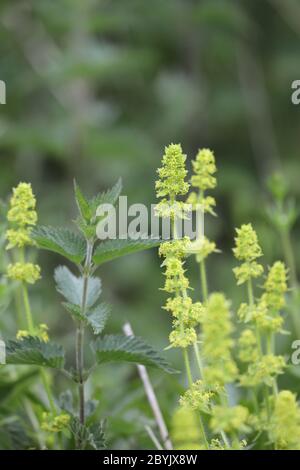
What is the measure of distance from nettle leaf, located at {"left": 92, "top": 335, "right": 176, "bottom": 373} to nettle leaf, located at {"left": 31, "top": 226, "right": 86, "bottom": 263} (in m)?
0.08

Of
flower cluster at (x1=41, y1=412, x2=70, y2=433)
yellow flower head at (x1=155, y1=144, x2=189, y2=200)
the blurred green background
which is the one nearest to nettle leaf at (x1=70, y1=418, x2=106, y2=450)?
flower cluster at (x1=41, y1=412, x2=70, y2=433)

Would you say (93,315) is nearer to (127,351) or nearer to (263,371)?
(127,351)

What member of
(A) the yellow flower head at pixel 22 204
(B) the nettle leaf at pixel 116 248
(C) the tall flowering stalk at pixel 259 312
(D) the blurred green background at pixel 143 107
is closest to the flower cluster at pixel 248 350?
(C) the tall flowering stalk at pixel 259 312

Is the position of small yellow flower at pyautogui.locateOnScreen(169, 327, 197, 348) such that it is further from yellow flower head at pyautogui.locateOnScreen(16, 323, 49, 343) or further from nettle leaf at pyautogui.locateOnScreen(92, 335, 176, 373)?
yellow flower head at pyautogui.locateOnScreen(16, 323, 49, 343)

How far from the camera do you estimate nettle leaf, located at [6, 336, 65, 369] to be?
0.71m

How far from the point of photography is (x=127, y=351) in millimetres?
715

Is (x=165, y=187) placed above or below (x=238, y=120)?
below

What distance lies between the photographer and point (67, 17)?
8.36ft

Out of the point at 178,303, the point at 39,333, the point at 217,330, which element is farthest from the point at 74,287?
the point at 217,330

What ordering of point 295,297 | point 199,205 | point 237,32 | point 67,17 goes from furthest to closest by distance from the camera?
point 237,32
point 67,17
point 295,297
point 199,205

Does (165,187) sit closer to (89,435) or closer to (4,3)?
(89,435)

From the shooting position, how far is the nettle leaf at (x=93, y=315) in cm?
70
